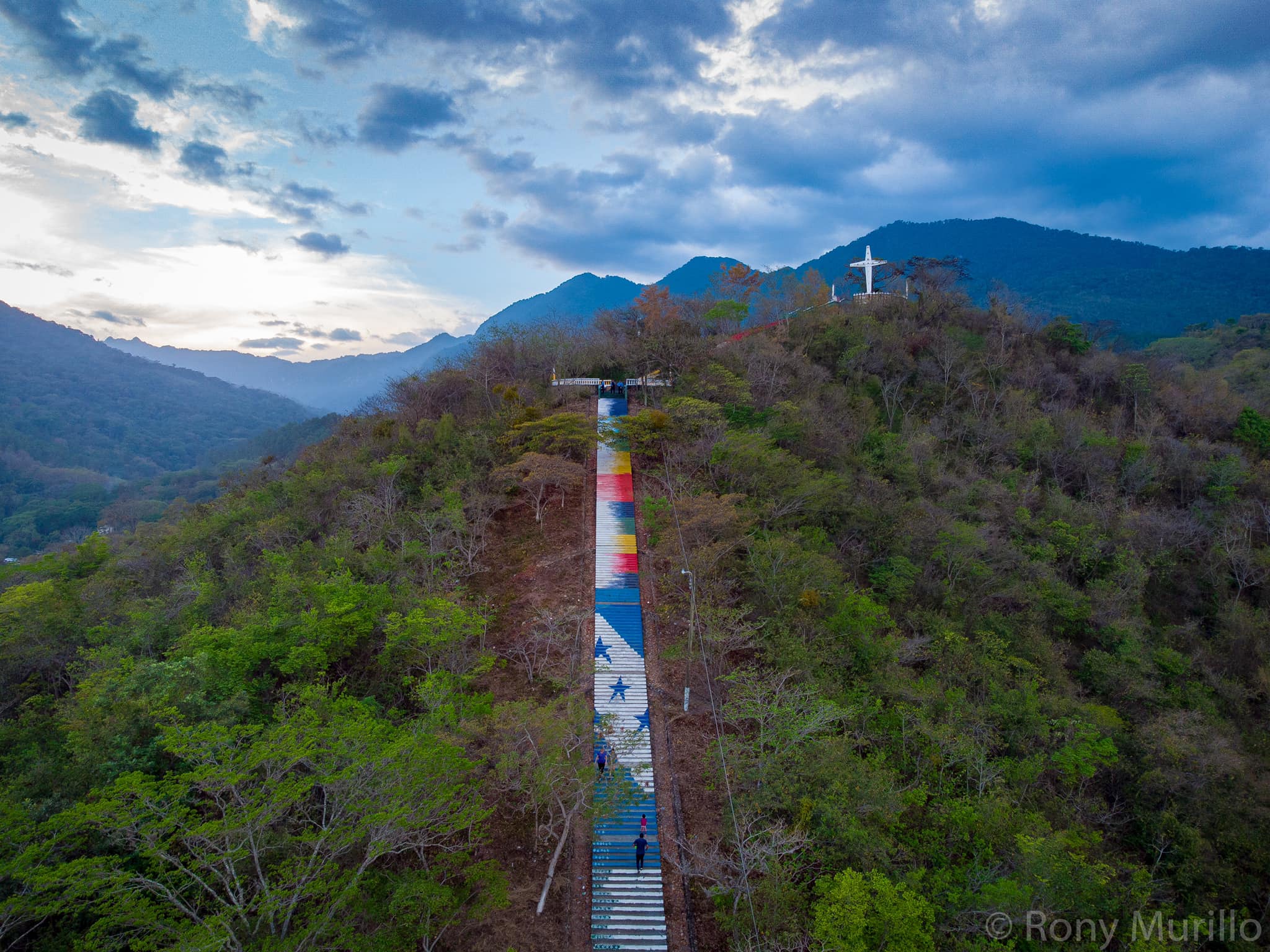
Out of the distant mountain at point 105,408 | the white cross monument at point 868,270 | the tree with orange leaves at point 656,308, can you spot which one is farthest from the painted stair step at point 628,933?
the distant mountain at point 105,408

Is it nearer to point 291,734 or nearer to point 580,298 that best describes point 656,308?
point 291,734

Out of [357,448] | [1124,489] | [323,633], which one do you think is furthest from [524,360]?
[1124,489]

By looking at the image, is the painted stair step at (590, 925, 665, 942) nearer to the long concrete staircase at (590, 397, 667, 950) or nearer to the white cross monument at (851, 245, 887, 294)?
the long concrete staircase at (590, 397, 667, 950)

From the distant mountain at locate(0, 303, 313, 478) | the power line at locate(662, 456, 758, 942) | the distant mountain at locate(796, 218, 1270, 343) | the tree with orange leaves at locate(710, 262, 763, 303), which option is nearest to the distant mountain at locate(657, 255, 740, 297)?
the distant mountain at locate(796, 218, 1270, 343)

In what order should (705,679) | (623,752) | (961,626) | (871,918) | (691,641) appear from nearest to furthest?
(871,918), (623,752), (691,641), (705,679), (961,626)

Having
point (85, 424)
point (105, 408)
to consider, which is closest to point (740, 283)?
point (85, 424)

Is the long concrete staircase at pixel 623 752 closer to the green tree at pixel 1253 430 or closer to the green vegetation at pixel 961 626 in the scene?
the green vegetation at pixel 961 626

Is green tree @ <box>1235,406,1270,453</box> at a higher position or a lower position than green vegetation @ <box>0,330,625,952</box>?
higher
